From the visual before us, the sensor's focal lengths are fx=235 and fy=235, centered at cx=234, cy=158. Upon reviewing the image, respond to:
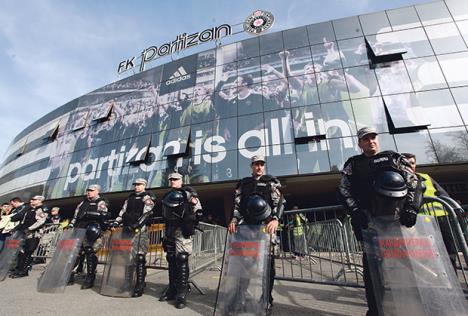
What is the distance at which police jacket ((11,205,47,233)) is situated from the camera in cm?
571

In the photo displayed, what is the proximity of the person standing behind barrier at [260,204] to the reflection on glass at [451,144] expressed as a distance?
12355 mm

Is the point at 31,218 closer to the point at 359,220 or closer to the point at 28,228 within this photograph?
the point at 28,228

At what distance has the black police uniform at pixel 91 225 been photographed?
4.56 metres

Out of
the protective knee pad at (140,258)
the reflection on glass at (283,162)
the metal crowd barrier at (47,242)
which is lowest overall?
the protective knee pad at (140,258)

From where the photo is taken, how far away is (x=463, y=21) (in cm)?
1394

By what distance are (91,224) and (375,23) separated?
18909 mm

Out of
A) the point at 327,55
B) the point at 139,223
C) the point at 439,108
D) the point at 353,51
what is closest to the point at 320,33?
the point at 327,55

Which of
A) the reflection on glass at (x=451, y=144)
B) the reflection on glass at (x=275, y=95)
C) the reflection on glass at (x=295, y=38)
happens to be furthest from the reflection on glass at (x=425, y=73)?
the reflection on glass at (x=275, y=95)

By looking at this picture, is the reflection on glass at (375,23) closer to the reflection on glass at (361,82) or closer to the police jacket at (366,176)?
the reflection on glass at (361,82)

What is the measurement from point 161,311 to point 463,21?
20762 millimetres

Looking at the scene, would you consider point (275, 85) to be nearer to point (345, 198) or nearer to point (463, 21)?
point (463, 21)

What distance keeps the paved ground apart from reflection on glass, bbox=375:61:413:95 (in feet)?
42.1

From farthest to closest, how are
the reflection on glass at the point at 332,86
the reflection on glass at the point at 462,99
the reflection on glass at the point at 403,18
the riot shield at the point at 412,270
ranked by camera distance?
the reflection on glass at the point at 403,18 < the reflection on glass at the point at 332,86 < the reflection on glass at the point at 462,99 < the riot shield at the point at 412,270

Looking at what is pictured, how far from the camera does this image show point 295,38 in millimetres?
16375
